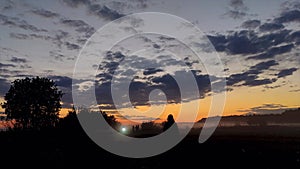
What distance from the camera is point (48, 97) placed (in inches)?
3172

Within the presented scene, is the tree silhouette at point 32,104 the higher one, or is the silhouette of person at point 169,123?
the tree silhouette at point 32,104

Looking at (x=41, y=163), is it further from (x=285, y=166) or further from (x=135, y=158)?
(x=285, y=166)

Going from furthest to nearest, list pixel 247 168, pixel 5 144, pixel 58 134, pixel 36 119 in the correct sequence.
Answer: pixel 36 119 → pixel 58 134 → pixel 5 144 → pixel 247 168

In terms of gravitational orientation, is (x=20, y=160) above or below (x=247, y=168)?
above

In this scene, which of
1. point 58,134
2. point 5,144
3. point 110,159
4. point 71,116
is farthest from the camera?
point 71,116

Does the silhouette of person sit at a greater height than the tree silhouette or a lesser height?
lesser

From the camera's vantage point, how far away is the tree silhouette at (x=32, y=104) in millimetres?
76312

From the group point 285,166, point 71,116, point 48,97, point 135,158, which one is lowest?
point 285,166

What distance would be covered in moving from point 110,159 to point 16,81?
180 feet

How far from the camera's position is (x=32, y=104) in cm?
7775

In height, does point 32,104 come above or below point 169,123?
above

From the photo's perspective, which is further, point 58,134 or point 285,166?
point 58,134

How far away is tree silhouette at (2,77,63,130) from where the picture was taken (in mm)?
76312

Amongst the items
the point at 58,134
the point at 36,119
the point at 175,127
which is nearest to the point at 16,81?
the point at 36,119
